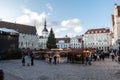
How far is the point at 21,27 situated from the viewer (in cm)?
12975

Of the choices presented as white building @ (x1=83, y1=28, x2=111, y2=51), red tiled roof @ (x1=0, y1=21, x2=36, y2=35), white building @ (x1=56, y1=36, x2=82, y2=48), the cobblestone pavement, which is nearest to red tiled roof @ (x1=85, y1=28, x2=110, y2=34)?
white building @ (x1=83, y1=28, x2=111, y2=51)

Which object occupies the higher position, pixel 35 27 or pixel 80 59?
pixel 35 27

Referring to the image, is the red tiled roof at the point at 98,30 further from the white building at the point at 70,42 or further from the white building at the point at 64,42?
the white building at the point at 64,42

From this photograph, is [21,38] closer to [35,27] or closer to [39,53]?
[35,27]

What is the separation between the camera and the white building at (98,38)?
422 feet

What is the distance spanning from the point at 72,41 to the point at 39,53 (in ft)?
310

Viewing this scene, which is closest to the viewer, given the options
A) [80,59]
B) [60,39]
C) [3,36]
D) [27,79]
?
[27,79]

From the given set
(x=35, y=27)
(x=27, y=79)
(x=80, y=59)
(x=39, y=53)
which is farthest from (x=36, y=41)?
(x=27, y=79)

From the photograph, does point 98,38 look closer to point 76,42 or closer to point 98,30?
point 98,30

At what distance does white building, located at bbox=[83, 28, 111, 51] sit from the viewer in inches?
5069

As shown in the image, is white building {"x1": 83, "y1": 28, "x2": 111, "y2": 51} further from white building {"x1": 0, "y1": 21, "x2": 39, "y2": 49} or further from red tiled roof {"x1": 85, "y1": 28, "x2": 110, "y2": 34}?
white building {"x1": 0, "y1": 21, "x2": 39, "y2": 49}

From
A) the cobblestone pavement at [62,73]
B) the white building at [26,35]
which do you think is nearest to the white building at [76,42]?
the white building at [26,35]

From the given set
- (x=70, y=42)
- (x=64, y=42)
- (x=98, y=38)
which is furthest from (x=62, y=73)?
(x=64, y=42)

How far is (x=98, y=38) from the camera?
13175 centimetres
